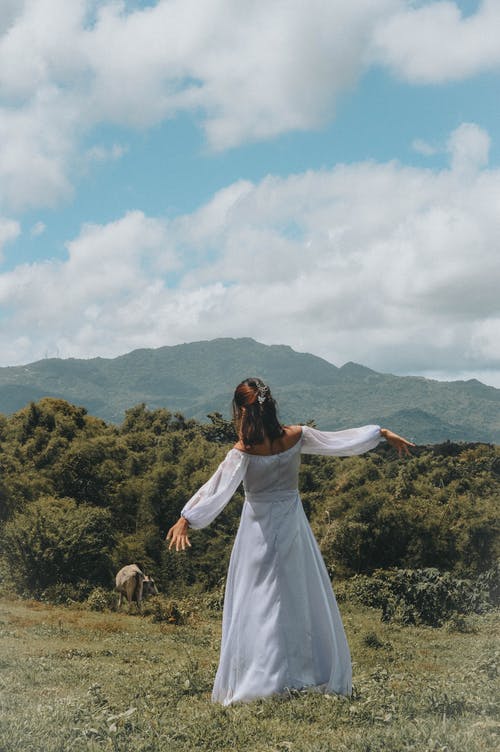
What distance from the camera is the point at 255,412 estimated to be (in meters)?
5.67

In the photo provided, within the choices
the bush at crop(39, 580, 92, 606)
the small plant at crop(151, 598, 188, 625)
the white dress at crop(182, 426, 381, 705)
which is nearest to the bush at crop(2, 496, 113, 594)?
the bush at crop(39, 580, 92, 606)

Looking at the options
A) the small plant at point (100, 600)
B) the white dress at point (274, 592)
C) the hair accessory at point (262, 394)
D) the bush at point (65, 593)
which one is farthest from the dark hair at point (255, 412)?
the bush at point (65, 593)

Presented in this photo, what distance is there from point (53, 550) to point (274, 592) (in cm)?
1254

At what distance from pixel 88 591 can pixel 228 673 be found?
12060 millimetres

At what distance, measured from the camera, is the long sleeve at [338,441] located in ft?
19.2

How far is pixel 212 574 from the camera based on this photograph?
21.4 metres

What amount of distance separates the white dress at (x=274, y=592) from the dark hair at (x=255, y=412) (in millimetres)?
159

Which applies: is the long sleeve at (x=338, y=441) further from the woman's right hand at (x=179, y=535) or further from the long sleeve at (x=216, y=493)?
the woman's right hand at (x=179, y=535)

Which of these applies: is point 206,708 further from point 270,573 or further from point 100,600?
point 100,600

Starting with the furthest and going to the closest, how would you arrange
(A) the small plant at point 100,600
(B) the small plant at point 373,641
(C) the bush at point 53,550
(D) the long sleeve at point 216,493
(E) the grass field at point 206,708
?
(C) the bush at point 53,550, (A) the small plant at point 100,600, (B) the small plant at point 373,641, (D) the long sleeve at point 216,493, (E) the grass field at point 206,708

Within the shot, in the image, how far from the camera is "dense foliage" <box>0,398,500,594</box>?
58.3 ft

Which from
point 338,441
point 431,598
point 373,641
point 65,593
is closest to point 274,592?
point 338,441

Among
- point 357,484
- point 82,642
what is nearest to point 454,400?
point 357,484

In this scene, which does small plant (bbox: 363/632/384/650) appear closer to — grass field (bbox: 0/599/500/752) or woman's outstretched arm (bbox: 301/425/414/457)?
grass field (bbox: 0/599/500/752)
